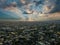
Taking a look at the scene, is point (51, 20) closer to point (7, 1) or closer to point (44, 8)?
point (44, 8)

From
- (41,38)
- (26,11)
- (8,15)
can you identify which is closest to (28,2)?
(26,11)

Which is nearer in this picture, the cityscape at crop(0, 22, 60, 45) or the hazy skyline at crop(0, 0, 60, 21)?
the cityscape at crop(0, 22, 60, 45)

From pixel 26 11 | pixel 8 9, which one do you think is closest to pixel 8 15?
A: pixel 8 9

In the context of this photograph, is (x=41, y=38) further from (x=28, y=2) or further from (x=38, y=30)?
(x=28, y=2)

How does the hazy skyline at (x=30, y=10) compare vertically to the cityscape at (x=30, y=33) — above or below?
above

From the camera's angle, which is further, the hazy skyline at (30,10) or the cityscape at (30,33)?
the hazy skyline at (30,10)

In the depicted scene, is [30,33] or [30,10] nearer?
[30,33]

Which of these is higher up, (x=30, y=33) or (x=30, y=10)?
(x=30, y=10)

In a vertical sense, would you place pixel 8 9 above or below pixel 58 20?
above

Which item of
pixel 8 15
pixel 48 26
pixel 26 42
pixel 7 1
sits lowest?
pixel 26 42

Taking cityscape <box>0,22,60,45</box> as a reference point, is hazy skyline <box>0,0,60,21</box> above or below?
above
